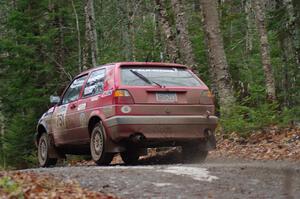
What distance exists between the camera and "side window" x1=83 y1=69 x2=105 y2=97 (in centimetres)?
995

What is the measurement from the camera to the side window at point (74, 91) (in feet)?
35.9

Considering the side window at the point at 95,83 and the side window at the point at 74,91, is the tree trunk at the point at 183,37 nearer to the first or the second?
the side window at the point at 74,91

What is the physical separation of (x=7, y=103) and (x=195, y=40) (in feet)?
32.0

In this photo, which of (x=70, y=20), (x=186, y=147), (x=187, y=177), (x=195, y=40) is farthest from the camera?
(x=70, y=20)

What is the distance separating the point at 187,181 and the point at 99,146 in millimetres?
3316

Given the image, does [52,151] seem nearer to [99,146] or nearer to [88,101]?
[88,101]

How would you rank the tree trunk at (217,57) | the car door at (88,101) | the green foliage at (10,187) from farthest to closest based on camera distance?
the tree trunk at (217,57) < the car door at (88,101) < the green foliage at (10,187)

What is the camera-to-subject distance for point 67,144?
36.3 feet

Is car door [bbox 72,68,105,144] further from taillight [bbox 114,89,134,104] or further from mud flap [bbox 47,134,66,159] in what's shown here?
mud flap [bbox 47,134,66,159]

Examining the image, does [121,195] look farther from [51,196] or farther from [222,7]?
[222,7]

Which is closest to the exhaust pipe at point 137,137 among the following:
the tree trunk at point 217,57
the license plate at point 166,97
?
the license plate at point 166,97

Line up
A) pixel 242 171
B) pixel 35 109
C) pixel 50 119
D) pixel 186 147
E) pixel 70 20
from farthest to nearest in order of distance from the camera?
pixel 70 20
pixel 35 109
pixel 50 119
pixel 186 147
pixel 242 171

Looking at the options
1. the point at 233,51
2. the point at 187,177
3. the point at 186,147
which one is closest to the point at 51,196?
the point at 187,177

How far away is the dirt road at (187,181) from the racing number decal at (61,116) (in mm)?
3238
